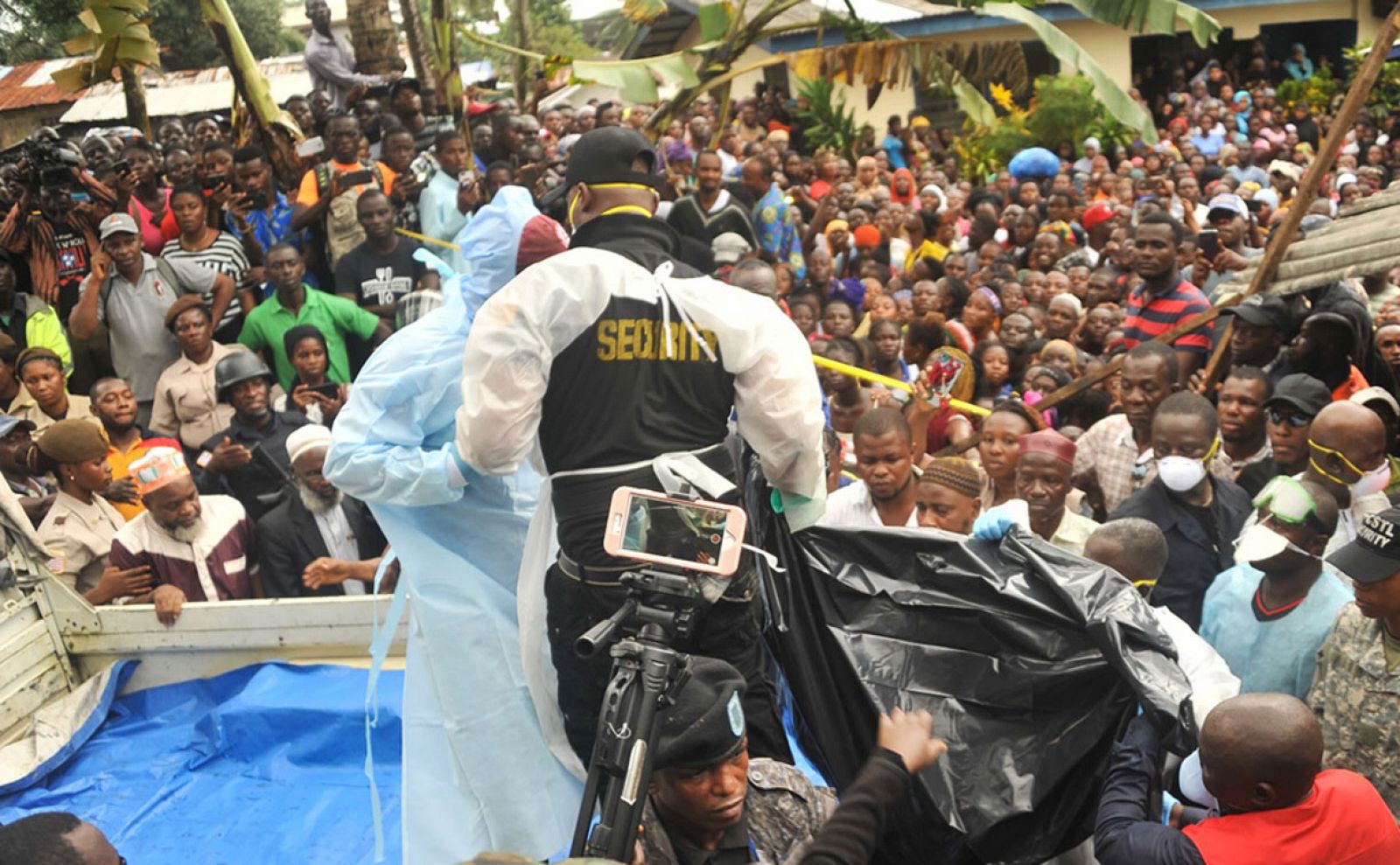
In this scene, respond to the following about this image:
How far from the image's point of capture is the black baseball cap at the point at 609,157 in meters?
3.33

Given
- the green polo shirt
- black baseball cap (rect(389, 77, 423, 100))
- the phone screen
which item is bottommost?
the green polo shirt

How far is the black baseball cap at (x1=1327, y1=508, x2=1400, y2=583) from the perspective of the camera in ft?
9.99

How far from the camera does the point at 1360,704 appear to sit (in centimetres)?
315

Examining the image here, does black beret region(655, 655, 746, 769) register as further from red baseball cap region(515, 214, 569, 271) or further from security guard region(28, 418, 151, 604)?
security guard region(28, 418, 151, 604)

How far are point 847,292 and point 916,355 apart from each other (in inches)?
74.5

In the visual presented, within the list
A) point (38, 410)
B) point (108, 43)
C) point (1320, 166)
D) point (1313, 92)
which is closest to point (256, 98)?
point (108, 43)

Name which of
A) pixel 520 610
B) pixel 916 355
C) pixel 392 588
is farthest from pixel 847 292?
pixel 520 610

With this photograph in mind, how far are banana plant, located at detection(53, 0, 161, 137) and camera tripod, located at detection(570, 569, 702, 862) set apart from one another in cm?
789

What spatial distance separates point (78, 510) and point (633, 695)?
13.9ft

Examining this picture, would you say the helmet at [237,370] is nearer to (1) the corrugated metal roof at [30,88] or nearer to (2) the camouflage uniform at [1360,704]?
(2) the camouflage uniform at [1360,704]

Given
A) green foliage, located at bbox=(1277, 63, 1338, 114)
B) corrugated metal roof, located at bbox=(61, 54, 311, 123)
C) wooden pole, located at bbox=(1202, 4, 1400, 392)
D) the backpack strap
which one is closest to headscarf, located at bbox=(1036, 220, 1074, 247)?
wooden pole, located at bbox=(1202, 4, 1400, 392)

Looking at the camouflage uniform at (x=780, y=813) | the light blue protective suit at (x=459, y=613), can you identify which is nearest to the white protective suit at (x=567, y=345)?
the light blue protective suit at (x=459, y=613)

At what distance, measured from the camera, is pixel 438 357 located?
12.4 feet

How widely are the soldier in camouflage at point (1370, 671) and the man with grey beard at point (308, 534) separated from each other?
3692mm
